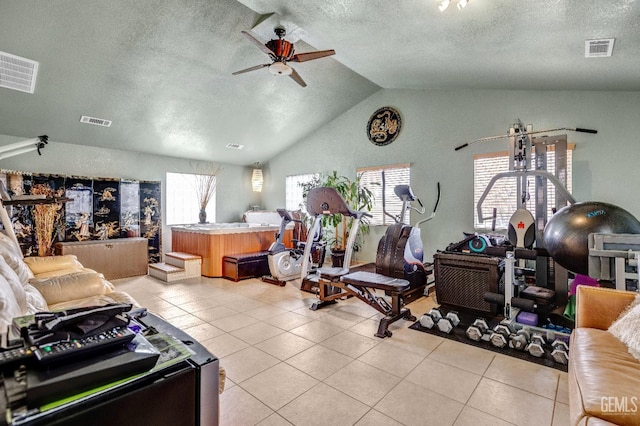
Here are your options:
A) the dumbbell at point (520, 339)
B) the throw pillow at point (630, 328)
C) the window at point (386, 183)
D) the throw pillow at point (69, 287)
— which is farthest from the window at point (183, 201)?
the throw pillow at point (630, 328)

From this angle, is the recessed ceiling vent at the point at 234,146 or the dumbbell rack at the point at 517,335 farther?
the recessed ceiling vent at the point at 234,146

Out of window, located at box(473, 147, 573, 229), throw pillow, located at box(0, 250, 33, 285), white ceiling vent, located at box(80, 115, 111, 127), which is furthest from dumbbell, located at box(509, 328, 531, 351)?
white ceiling vent, located at box(80, 115, 111, 127)

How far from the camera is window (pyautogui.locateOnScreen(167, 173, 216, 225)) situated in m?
7.07

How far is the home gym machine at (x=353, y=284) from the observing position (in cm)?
332

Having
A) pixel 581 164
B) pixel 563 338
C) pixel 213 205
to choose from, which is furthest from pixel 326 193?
pixel 213 205

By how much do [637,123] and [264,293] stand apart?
533 cm

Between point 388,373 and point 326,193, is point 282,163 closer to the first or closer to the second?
point 326,193

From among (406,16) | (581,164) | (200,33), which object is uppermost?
(200,33)

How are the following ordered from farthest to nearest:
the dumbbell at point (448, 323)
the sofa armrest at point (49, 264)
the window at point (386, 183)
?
the window at point (386, 183), the sofa armrest at point (49, 264), the dumbbell at point (448, 323)

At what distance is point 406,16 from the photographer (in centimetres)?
→ 304

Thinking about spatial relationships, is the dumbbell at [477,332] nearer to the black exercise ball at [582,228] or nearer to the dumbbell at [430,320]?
the dumbbell at [430,320]

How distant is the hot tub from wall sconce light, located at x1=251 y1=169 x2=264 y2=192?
2.28 meters

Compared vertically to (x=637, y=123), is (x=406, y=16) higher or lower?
higher

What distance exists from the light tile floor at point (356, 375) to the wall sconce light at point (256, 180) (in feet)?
16.1
